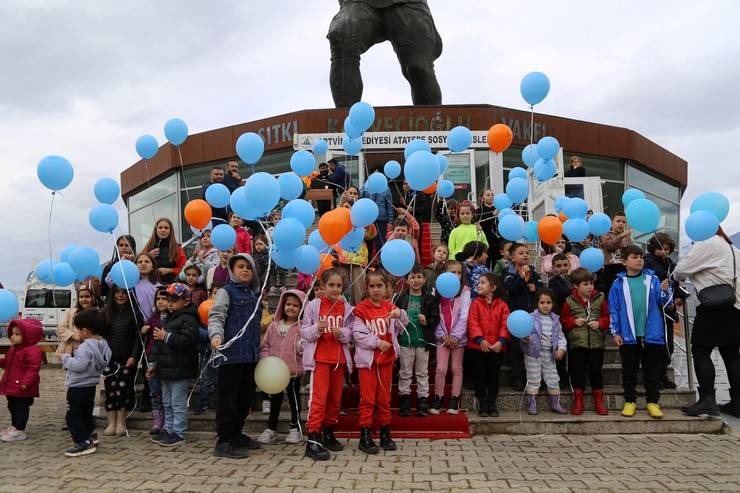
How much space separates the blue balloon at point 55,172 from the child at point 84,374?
114 cm

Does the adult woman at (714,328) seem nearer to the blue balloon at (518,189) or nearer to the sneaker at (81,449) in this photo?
the blue balloon at (518,189)

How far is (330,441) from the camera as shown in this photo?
4504 mm

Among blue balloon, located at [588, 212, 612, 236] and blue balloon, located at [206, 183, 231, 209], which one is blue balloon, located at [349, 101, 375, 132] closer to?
blue balloon, located at [206, 183, 231, 209]

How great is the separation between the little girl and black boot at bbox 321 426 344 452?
0.61 feet

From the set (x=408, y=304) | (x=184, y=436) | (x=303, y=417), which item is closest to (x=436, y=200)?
(x=408, y=304)

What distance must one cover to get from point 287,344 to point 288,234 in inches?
41.2

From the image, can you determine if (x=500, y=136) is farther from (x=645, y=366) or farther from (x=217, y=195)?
(x=217, y=195)

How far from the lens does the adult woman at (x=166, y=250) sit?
237 inches

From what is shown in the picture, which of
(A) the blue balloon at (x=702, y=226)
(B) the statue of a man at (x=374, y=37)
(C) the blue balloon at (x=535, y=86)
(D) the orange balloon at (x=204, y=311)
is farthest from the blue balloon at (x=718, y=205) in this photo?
(B) the statue of a man at (x=374, y=37)

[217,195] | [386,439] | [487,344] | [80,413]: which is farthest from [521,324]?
[80,413]

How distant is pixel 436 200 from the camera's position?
9359 mm

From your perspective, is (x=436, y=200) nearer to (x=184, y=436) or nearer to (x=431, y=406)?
(x=431, y=406)

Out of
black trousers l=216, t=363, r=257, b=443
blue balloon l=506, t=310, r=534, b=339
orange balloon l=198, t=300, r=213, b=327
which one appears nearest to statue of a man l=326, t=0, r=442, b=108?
orange balloon l=198, t=300, r=213, b=327

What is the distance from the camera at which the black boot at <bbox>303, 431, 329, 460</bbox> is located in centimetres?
421
